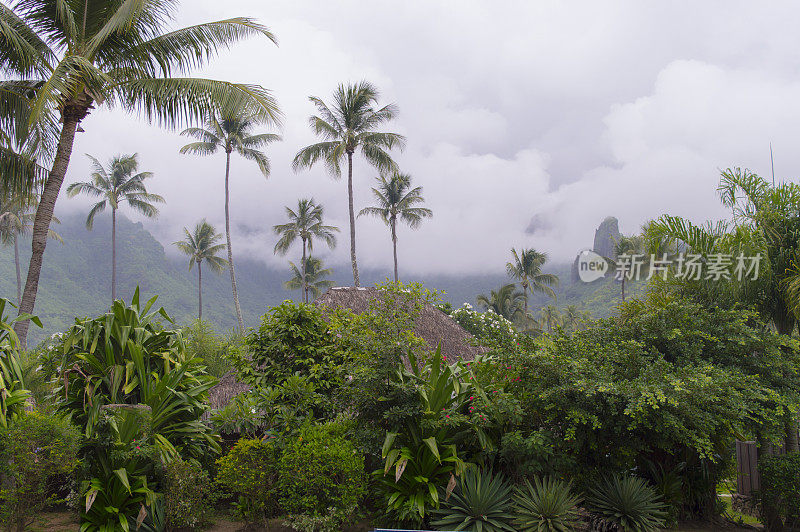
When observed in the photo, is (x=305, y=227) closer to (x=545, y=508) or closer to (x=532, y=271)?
(x=532, y=271)

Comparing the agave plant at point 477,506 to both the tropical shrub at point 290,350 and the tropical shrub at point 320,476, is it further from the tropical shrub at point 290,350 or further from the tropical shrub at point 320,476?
the tropical shrub at point 290,350

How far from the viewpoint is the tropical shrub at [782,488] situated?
634 cm

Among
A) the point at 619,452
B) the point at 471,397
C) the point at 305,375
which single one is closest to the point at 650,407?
the point at 619,452

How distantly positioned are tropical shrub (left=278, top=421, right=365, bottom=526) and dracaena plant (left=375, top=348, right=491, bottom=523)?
37cm

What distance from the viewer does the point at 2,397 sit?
5449 mm

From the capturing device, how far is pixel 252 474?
19.9 ft

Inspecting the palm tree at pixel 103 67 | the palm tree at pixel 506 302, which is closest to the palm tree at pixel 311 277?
the palm tree at pixel 506 302

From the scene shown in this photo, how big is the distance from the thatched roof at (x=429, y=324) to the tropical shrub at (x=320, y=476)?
688 cm

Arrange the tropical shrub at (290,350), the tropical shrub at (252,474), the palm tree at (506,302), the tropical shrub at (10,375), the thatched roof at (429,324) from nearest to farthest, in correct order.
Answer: the tropical shrub at (10,375)
the tropical shrub at (252,474)
the tropical shrub at (290,350)
the thatched roof at (429,324)
the palm tree at (506,302)

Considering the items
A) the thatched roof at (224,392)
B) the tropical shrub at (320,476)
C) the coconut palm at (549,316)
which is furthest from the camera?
the coconut palm at (549,316)

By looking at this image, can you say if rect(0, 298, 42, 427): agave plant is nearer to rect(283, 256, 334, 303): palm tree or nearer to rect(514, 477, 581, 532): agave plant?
rect(514, 477, 581, 532): agave plant

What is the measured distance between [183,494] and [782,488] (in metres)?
7.20

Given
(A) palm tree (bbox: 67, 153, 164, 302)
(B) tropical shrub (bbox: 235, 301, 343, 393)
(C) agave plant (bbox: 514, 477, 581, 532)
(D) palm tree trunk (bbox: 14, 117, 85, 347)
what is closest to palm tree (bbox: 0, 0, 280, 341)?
(D) palm tree trunk (bbox: 14, 117, 85, 347)

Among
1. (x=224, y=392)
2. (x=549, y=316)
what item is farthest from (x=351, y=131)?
(x=549, y=316)
